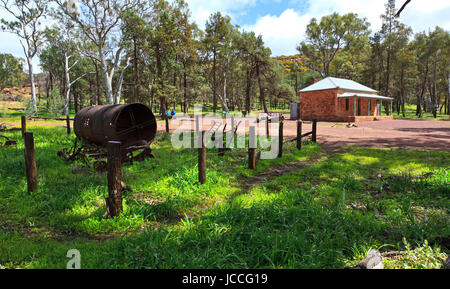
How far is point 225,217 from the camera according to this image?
13.0 feet

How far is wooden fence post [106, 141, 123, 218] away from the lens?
4.01 m

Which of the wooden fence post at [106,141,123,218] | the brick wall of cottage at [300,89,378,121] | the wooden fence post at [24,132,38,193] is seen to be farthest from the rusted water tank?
the brick wall of cottage at [300,89,378,121]

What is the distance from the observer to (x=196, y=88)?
43.3m

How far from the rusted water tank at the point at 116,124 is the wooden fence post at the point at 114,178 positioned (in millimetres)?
3943

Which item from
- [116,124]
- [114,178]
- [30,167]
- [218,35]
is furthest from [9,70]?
[114,178]

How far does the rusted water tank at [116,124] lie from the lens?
7773mm

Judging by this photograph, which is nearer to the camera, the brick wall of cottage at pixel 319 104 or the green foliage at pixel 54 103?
the brick wall of cottage at pixel 319 104

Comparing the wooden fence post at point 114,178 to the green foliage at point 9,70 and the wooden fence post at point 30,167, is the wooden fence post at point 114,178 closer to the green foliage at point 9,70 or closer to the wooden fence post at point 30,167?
the wooden fence post at point 30,167

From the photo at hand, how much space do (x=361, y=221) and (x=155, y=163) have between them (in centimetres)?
565

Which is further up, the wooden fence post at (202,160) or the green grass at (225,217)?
the wooden fence post at (202,160)

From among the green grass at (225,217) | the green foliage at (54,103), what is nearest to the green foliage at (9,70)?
the green foliage at (54,103)

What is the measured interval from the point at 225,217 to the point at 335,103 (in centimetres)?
2778

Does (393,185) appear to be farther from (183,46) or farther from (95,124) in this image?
(183,46)

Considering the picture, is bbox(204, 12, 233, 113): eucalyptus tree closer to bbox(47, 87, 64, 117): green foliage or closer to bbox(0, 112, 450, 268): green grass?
bbox(47, 87, 64, 117): green foliage
